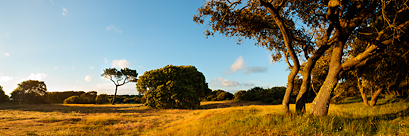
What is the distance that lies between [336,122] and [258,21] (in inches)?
313

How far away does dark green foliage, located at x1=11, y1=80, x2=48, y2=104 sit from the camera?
1913 inches

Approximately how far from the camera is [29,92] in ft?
162

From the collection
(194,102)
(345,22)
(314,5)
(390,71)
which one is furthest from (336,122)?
(194,102)

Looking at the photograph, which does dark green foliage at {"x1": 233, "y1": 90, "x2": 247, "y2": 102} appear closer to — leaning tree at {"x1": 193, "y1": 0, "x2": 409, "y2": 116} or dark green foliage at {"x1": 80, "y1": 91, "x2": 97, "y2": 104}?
leaning tree at {"x1": 193, "y1": 0, "x2": 409, "y2": 116}

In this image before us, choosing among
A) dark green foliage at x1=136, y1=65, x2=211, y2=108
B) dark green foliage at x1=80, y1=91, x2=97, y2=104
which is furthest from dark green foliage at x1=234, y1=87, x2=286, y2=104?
dark green foliage at x1=80, y1=91, x2=97, y2=104

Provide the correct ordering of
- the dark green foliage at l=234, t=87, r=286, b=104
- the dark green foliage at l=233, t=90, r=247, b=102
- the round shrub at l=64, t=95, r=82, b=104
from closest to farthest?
the dark green foliage at l=234, t=87, r=286, b=104 → the dark green foliage at l=233, t=90, r=247, b=102 → the round shrub at l=64, t=95, r=82, b=104

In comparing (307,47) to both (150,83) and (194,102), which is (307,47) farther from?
(150,83)

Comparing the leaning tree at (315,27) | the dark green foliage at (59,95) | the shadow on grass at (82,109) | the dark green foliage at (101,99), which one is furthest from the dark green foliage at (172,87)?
the dark green foliage at (59,95)

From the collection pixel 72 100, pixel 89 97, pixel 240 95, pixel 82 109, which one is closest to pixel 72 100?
pixel 72 100

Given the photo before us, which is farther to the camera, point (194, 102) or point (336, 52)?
point (194, 102)

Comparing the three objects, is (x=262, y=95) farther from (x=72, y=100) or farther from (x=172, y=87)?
(x=72, y=100)

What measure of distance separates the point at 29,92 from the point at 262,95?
2311 inches

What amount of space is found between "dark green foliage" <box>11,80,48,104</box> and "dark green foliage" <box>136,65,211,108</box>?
3472 centimetres

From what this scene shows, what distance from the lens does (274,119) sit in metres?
8.42
